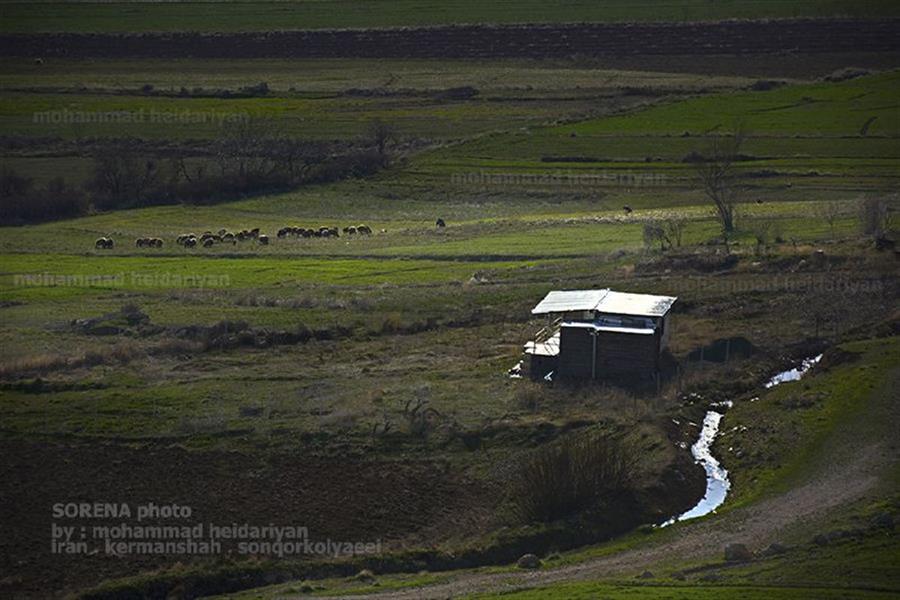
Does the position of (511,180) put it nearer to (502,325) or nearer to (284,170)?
(284,170)

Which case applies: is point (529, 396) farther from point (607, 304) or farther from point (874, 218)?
point (874, 218)

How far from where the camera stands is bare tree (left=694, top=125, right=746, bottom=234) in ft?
235

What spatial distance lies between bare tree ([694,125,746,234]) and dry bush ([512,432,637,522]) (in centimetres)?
3307

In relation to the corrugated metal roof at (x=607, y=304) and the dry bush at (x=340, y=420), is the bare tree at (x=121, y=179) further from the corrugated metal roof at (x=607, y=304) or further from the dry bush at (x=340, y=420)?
the dry bush at (x=340, y=420)

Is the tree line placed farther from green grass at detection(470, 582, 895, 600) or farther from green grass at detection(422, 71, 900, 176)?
green grass at detection(470, 582, 895, 600)

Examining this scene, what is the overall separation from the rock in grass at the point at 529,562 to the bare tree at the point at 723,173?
37.7m

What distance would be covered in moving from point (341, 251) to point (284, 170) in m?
24.3

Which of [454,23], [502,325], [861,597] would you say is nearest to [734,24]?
[454,23]

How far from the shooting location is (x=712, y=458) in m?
43.2

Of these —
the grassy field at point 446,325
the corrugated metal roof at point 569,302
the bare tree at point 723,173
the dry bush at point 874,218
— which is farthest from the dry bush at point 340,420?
the bare tree at point 723,173

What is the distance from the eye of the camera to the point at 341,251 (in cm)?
7325

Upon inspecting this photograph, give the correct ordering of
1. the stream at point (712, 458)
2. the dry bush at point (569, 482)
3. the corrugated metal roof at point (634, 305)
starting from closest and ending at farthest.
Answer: the dry bush at point (569, 482) → the stream at point (712, 458) → the corrugated metal roof at point (634, 305)

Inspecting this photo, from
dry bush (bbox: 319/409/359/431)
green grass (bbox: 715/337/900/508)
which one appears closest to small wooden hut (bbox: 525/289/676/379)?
green grass (bbox: 715/337/900/508)

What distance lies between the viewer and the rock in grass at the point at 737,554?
108 feet
